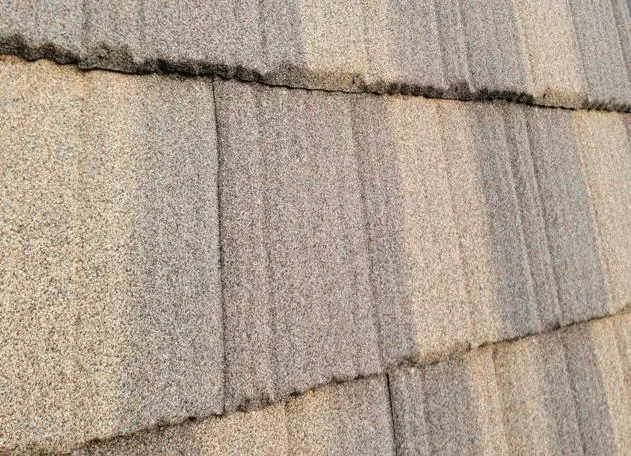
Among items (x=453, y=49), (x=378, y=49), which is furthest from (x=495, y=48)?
(x=378, y=49)

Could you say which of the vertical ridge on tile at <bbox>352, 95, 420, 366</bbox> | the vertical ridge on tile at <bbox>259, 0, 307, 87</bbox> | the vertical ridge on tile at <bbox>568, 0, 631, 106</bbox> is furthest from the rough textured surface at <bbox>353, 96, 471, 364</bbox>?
the vertical ridge on tile at <bbox>568, 0, 631, 106</bbox>

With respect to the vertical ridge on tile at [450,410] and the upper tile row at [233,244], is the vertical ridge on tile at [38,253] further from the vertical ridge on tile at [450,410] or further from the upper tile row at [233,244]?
the vertical ridge on tile at [450,410]

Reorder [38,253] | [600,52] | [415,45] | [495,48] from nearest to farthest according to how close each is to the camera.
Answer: [38,253], [415,45], [495,48], [600,52]

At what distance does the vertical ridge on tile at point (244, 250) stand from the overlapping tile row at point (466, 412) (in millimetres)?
53

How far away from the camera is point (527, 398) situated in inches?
38.7

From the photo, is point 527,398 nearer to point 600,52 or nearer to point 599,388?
point 599,388

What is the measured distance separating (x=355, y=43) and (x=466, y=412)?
601mm

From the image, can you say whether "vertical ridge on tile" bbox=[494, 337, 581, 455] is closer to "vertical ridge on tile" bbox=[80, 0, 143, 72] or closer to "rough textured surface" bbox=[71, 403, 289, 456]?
"rough textured surface" bbox=[71, 403, 289, 456]

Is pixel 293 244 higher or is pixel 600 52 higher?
pixel 600 52

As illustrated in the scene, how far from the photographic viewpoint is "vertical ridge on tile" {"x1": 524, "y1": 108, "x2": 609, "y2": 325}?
42.8 inches

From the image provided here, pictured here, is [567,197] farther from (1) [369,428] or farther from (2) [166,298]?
(2) [166,298]

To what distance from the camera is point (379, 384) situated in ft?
2.60

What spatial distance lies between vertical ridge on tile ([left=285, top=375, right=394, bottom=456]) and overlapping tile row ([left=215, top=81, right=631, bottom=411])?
0.03 m

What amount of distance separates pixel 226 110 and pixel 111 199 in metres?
0.19
